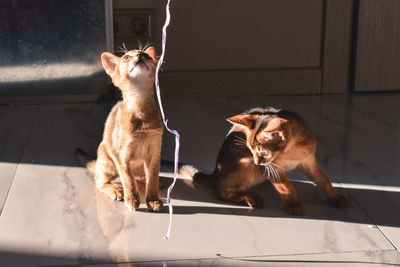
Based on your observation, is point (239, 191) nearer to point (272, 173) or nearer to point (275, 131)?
point (272, 173)

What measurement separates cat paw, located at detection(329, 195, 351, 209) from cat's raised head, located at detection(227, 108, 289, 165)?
361mm

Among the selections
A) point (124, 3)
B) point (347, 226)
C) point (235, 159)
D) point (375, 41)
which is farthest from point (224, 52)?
point (347, 226)

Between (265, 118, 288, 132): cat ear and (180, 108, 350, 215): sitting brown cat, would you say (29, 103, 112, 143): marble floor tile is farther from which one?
(265, 118, 288, 132): cat ear

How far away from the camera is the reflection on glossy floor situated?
207 centimetres

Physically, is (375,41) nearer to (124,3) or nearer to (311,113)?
(311,113)

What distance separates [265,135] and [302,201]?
433mm

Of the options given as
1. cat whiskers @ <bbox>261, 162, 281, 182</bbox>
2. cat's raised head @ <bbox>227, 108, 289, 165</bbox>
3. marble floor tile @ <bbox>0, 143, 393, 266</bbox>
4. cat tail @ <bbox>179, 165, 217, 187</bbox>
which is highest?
cat's raised head @ <bbox>227, 108, 289, 165</bbox>

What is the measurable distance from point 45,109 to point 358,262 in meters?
2.31

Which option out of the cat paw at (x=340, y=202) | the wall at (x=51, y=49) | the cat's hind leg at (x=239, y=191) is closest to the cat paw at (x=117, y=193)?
the cat's hind leg at (x=239, y=191)

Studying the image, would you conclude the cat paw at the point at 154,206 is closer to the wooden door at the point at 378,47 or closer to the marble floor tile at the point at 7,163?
the marble floor tile at the point at 7,163

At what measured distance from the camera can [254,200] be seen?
2432 millimetres

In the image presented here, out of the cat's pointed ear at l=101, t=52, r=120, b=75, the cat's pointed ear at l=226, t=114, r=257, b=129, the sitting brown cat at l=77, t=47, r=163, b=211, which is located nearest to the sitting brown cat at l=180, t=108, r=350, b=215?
the cat's pointed ear at l=226, t=114, r=257, b=129

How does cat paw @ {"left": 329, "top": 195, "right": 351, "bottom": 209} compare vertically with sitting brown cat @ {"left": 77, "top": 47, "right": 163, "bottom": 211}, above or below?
below

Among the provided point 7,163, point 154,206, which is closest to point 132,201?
point 154,206
